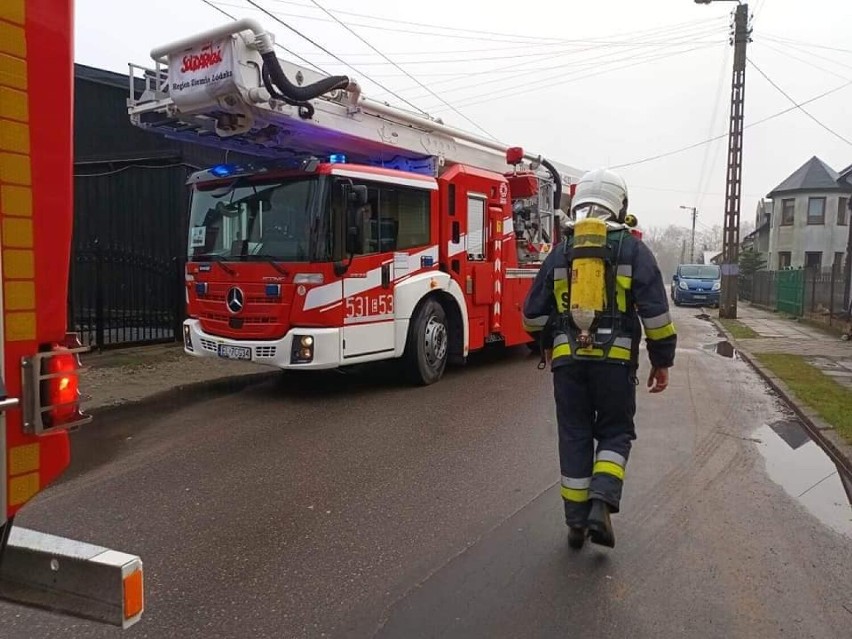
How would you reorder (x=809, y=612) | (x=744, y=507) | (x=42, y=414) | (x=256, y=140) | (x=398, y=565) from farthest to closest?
(x=256, y=140) < (x=744, y=507) < (x=398, y=565) < (x=809, y=612) < (x=42, y=414)

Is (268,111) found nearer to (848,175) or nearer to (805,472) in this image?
(805,472)

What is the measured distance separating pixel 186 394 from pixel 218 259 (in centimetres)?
178

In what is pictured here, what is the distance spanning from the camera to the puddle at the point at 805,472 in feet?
14.4

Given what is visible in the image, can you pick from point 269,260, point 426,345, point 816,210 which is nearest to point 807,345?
point 426,345

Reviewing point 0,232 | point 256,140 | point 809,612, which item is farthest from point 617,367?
point 256,140

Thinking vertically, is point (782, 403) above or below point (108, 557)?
below

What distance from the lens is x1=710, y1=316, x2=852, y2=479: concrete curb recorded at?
17.9ft

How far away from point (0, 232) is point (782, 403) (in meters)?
8.21

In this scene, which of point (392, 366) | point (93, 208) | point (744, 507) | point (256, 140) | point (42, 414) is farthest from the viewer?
point (93, 208)

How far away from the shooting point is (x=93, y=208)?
1170 cm

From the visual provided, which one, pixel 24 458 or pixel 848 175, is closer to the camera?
pixel 24 458

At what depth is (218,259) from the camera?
24.5ft

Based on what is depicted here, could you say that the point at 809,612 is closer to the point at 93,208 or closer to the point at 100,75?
the point at 93,208

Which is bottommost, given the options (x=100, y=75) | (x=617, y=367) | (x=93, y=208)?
(x=617, y=367)
